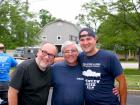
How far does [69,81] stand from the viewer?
209 inches

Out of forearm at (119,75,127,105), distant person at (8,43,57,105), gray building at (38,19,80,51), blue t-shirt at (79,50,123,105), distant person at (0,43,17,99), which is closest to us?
distant person at (8,43,57,105)

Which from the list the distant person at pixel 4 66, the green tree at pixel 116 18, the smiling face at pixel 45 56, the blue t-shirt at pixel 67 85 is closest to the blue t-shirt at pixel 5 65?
the distant person at pixel 4 66

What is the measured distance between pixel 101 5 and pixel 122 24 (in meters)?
2.13

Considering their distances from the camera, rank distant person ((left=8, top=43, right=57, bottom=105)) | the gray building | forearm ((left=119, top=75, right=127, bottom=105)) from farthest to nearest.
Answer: the gray building → forearm ((left=119, top=75, right=127, bottom=105)) → distant person ((left=8, top=43, right=57, bottom=105))

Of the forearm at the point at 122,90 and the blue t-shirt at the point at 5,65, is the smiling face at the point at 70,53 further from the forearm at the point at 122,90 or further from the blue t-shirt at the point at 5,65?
Result: the blue t-shirt at the point at 5,65

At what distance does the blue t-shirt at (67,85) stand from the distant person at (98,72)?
0.08m

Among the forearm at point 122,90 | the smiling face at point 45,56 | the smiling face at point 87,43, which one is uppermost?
the smiling face at point 87,43

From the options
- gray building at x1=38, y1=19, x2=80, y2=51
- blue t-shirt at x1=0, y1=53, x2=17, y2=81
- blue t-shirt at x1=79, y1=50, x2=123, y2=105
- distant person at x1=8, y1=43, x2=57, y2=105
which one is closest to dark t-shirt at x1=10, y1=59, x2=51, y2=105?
distant person at x1=8, y1=43, x2=57, y2=105

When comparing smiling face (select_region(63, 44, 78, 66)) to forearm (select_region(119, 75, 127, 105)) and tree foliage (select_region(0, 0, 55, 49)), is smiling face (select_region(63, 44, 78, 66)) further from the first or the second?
tree foliage (select_region(0, 0, 55, 49))

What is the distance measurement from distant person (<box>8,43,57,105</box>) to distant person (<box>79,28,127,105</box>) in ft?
1.46

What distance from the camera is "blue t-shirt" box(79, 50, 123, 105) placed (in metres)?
5.21

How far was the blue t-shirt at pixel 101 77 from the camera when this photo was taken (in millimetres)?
5211

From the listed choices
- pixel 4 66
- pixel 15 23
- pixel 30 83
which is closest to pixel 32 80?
pixel 30 83

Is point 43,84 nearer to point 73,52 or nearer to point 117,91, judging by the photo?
point 73,52
